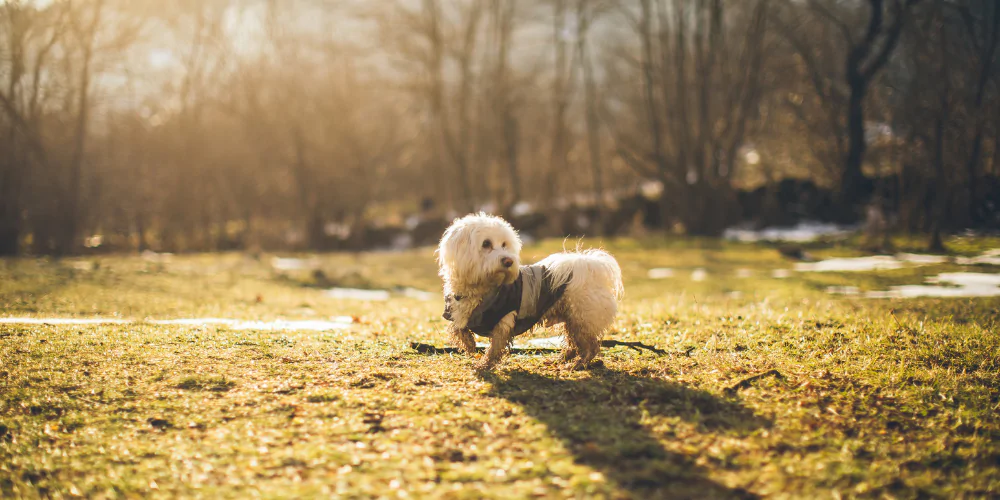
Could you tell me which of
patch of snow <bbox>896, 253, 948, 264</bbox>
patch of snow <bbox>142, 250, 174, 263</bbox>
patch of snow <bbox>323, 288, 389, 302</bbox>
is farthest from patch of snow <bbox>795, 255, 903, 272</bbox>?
patch of snow <bbox>142, 250, 174, 263</bbox>

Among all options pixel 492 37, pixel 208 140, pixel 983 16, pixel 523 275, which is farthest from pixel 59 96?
pixel 983 16

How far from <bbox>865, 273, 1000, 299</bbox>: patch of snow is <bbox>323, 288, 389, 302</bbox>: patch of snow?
998cm

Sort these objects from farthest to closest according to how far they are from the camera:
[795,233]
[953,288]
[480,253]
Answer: [795,233]
[953,288]
[480,253]

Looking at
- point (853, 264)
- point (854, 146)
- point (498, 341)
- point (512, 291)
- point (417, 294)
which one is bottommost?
point (417, 294)

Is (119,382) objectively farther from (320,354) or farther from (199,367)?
(320,354)

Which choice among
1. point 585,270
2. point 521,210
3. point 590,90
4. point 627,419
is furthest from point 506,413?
point 521,210

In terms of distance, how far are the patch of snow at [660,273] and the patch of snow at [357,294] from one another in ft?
23.9

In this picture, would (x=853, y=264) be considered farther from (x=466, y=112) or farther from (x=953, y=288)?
(x=466, y=112)

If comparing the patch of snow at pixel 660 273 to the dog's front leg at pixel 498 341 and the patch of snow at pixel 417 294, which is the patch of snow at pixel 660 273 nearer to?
the patch of snow at pixel 417 294

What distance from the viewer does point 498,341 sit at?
6098 millimetres

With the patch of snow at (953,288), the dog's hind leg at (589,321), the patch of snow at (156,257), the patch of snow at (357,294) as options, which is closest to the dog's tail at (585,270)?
the dog's hind leg at (589,321)

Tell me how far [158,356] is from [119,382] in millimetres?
929

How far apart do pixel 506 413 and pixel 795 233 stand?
2468 centimetres

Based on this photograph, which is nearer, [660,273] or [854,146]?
[660,273]
